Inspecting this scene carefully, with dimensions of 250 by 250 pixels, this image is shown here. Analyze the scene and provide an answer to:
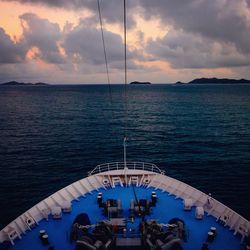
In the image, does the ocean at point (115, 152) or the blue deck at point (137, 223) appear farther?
the ocean at point (115, 152)

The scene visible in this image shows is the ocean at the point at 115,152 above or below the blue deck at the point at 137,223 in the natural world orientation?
below

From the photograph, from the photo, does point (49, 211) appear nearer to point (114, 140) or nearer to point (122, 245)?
point (122, 245)

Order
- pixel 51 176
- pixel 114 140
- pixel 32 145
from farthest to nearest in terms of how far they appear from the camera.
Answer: pixel 114 140 < pixel 32 145 < pixel 51 176

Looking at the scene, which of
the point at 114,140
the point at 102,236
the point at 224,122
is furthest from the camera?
the point at 224,122

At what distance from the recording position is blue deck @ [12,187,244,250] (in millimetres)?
16531

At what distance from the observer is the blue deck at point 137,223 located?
16531 mm

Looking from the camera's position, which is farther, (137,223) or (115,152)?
(115,152)

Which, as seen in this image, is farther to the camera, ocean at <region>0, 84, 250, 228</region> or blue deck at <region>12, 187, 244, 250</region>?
ocean at <region>0, 84, 250, 228</region>

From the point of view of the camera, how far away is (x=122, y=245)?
14.3m

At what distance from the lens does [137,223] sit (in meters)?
18.5

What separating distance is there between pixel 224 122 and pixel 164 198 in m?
72.5

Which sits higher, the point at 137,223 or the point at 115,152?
the point at 137,223

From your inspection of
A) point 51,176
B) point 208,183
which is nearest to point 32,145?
point 51,176

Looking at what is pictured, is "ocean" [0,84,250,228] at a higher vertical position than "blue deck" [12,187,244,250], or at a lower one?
lower
